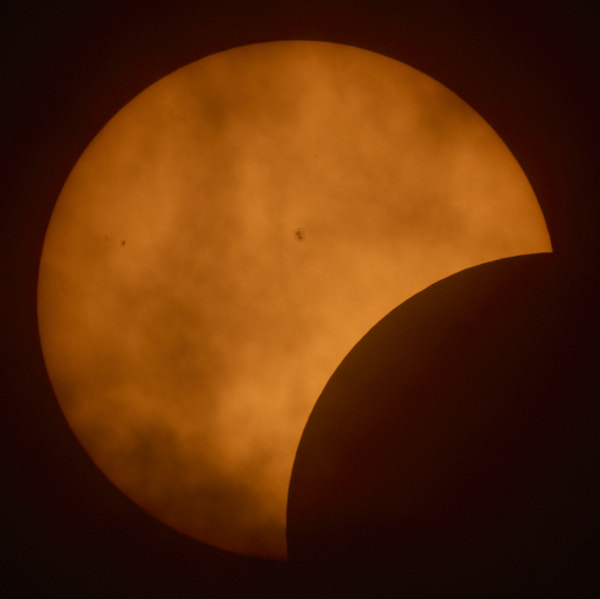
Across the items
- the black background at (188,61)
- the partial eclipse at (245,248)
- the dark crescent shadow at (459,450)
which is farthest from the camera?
the dark crescent shadow at (459,450)

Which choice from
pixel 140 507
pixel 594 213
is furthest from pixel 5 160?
pixel 594 213

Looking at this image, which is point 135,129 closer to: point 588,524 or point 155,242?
point 155,242

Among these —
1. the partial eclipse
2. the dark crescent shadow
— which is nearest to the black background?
the partial eclipse

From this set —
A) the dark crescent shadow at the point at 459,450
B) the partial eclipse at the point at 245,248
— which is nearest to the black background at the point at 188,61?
the partial eclipse at the point at 245,248

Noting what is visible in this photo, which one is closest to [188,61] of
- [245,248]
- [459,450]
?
[245,248]

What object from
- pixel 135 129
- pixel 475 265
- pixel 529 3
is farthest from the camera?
pixel 475 265

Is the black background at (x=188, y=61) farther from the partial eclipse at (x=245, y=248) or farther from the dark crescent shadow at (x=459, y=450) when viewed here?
the dark crescent shadow at (x=459, y=450)
